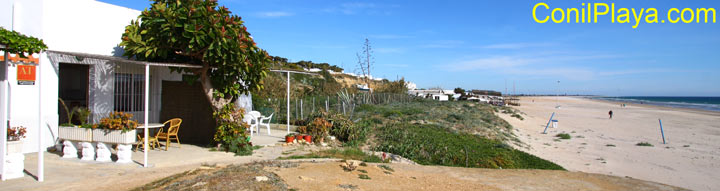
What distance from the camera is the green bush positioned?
10320mm

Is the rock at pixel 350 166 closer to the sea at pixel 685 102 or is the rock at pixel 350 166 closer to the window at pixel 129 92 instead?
the window at pixel 129 92

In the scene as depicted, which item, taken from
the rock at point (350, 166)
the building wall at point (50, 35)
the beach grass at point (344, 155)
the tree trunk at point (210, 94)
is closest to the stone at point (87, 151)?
the building wall at point (50, 35)

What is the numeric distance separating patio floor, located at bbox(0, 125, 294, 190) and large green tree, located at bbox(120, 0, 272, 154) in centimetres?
66

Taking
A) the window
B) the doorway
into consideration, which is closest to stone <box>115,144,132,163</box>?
the window

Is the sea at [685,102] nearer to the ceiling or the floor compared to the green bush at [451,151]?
nearer to the ceiling

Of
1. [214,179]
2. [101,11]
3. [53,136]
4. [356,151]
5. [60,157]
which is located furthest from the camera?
[356,151]

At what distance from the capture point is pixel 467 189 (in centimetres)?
650

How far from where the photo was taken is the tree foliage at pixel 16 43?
211 inches

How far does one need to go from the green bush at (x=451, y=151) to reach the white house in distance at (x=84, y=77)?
15.9 ft

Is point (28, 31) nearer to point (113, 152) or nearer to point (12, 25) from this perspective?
point (12, 25)

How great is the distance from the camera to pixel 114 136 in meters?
7.45

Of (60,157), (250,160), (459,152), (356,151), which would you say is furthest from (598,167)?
(60,157)

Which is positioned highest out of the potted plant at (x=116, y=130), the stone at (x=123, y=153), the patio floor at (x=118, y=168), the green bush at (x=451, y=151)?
the potted plant at (x=116, y=130)

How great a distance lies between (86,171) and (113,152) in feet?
Answer: 6.10
